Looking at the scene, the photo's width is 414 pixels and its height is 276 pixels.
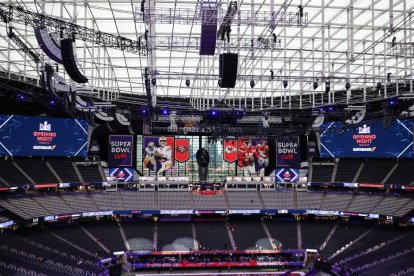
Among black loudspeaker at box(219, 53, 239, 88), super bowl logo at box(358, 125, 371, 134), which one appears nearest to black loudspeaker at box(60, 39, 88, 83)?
black loudspeaker at box(219, 53, 239, 88)

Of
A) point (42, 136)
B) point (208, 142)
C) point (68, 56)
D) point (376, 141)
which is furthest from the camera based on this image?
point (376, 141)

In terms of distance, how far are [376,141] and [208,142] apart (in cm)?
1857

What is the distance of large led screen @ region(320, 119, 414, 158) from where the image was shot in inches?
1809

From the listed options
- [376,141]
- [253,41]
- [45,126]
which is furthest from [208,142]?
[253,41]

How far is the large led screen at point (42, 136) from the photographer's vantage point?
4288 cm

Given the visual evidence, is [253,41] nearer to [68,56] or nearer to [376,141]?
[68,56]

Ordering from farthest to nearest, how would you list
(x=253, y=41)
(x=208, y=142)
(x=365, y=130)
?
(x=365, y=130)
(x=208, y=142)
(x=253, y=41)

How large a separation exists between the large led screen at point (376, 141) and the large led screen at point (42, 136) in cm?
2601

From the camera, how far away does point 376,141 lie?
47.6 m

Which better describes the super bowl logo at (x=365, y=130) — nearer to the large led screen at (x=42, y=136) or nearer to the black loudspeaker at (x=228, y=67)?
the large led screen at (x=42, y=136)

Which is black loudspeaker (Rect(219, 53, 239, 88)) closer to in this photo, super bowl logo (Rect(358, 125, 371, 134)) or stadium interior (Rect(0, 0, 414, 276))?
stadium interior (Rect(0, 0, 414, 276))

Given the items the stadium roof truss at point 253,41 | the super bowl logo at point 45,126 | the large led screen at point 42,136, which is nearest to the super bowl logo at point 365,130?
the stadium roof truss at point 253,41

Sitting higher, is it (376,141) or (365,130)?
(365,130)

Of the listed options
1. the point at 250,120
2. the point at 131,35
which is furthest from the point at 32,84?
the point at 250,120
